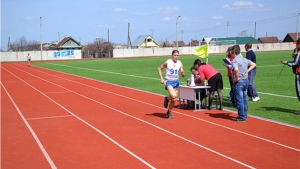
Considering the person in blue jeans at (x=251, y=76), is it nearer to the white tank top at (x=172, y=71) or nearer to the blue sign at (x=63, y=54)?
the white tank top at (x=172, y=71)

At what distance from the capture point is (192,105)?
12.6m

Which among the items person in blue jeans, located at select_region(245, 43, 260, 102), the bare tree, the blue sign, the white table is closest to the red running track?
the white table

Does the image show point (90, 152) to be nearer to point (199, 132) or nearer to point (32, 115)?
point (199, 132)

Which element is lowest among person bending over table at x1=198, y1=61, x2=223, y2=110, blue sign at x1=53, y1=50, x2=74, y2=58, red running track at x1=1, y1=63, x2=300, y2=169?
red running track at x1=1, y1=63, x2=300, y2=169

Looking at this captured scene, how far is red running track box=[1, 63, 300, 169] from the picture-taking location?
6750 mm

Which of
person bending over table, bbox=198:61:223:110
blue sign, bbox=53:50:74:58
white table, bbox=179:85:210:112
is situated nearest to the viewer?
person bending over table, bbox=198:61:223:110

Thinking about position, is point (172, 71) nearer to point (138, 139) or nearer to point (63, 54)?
point (138, 139)

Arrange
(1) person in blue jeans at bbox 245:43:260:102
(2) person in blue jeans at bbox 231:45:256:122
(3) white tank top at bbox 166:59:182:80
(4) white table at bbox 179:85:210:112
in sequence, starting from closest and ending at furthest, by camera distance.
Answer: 1. (2) person in blue jeans at bbox 231:45:256:122
2. (3) white tank top at bbox 166:59:182:80
3. (4) white table at bbox 179:85:210:112
4. (1) person in blue jeans at bbox 245:43:260:102

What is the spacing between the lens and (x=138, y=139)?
8.37 m

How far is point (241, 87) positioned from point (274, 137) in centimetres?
203

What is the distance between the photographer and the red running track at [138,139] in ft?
22.1

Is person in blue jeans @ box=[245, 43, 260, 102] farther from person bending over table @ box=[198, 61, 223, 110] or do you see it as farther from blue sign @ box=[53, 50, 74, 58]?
blue sign @ box=[53, 50, 74, 58]

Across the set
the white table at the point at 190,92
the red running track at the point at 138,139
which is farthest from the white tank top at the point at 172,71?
the white table at the point at 190,92

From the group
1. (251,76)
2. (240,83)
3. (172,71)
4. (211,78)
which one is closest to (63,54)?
(251,76)
